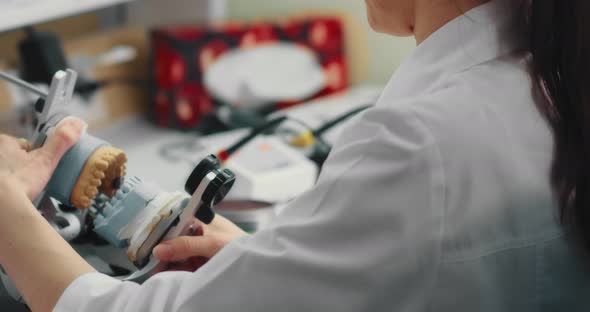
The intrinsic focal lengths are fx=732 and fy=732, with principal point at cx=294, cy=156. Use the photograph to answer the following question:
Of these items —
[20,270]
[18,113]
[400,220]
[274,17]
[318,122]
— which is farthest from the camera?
[274,17]

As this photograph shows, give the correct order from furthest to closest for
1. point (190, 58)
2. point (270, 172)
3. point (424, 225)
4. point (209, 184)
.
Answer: point (190, 58)
point (270, 172)
point (209, 184)
point (424, 225)

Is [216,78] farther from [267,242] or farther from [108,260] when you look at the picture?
[267,242]

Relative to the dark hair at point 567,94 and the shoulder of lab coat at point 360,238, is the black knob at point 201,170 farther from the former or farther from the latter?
the dark hair at point 567,94

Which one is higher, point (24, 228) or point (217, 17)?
point (24, 228)

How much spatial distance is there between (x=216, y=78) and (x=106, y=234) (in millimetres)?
915

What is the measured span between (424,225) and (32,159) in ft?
1.53

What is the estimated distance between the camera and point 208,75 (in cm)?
171

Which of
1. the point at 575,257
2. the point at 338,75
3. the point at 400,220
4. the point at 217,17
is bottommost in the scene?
the point at 338,75

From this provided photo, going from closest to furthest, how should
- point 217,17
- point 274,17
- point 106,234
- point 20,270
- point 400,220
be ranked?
1. point 400,220
2. point 20,270
3. point 106,234
4. point 217,17
5. point 274,17

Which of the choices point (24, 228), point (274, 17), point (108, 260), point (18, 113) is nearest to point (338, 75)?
point (274, 17)

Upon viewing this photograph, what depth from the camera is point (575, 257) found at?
678mm

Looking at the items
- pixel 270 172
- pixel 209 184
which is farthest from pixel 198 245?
pixel 270 172

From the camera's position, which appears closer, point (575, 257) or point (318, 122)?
point (575, 257)

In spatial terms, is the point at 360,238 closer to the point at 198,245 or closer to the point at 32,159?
the point at 198,245
